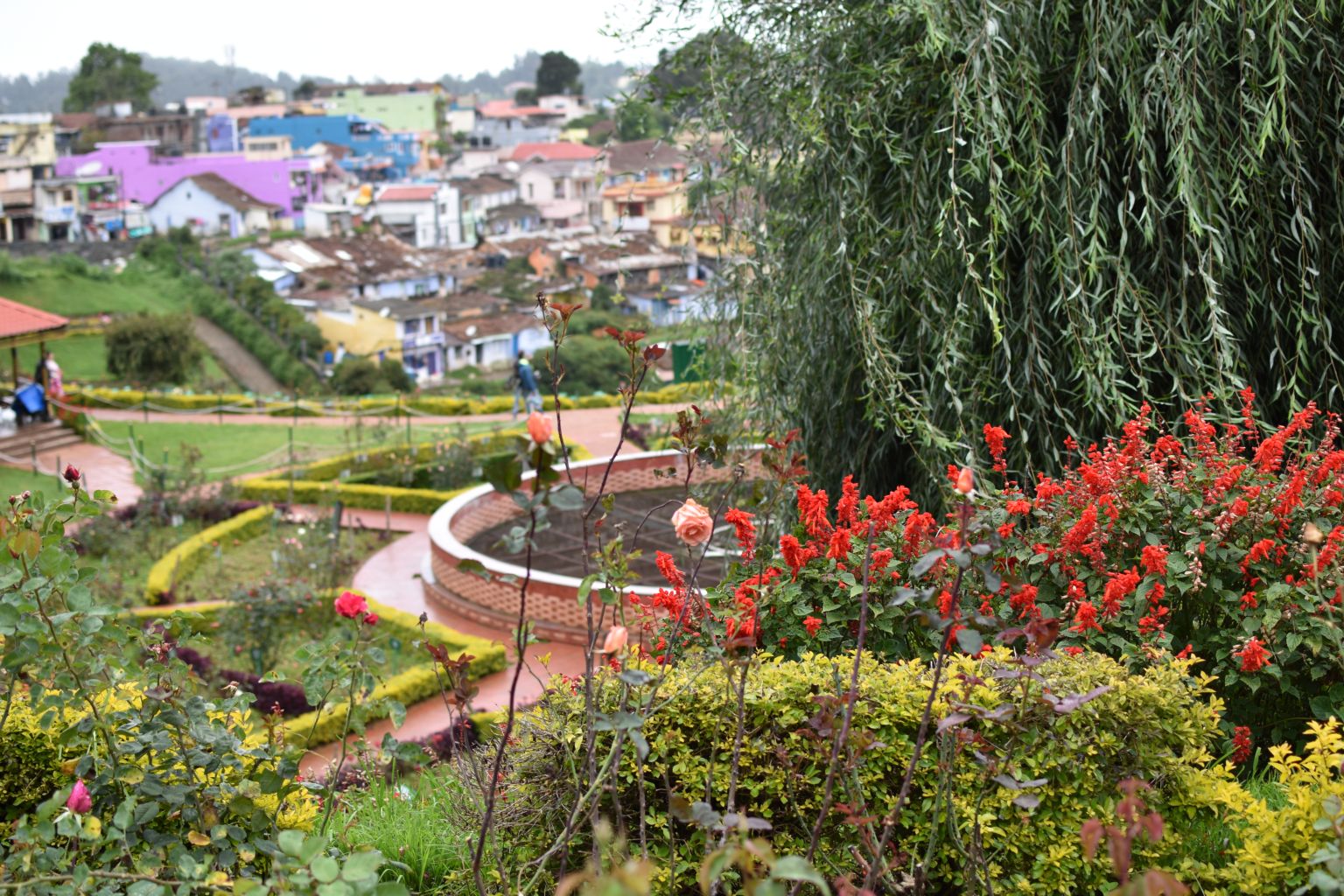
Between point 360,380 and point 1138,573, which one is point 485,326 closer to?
point 360,380

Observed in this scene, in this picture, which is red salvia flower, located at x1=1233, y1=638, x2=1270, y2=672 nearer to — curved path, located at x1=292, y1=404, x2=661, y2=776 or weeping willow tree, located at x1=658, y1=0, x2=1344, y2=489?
weeping willow tree, located at x1=658, y1=0, x2=1344, y2=489

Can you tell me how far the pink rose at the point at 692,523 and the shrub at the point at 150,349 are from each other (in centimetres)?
2830

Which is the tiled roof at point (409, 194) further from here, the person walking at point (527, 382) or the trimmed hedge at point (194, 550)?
the trimmed hedge at point (194, 550)

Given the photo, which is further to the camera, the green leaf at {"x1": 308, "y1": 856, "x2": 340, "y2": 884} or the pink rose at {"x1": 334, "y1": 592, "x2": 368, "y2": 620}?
the pink rose at {"x1": 334, "y1": 592, "x2": 368, "y2": 620}

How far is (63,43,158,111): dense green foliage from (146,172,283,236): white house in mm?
35182

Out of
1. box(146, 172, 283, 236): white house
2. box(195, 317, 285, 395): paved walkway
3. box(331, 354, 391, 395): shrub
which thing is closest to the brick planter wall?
box(331, 354, 391, 395): shrub

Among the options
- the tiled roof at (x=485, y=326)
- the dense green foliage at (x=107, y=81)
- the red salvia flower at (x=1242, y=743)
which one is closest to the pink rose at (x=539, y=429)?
the red salvia flower at (x=1242, y=743)

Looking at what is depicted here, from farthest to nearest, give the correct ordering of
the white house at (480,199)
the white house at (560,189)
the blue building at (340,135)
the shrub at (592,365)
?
1. the blue building at (340,135)
2. the white house at (560,189)
3. the white house at (480,199)
4. the shrub at (592,365)

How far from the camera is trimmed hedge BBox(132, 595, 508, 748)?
24.4 ft

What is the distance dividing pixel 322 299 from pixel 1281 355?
144 feet

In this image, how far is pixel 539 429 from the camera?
6.49 ft

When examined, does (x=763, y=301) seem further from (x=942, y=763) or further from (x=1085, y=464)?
(x=942, y=763)

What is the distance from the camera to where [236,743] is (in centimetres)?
276

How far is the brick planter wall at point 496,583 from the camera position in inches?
369
